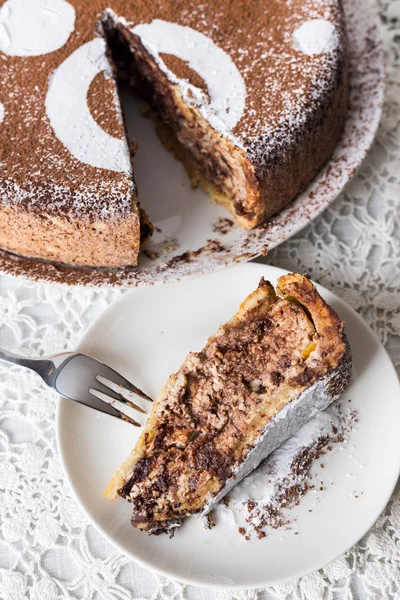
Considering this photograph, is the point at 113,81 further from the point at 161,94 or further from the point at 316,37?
the point at 316,37

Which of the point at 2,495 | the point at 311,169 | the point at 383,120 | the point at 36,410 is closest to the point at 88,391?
the point at 36,410

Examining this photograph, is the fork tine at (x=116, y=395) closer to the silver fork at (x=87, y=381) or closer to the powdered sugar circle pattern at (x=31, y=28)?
the silver fork at (x=87, y=381)

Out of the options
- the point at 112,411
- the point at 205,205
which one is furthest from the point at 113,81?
the point at 112,411

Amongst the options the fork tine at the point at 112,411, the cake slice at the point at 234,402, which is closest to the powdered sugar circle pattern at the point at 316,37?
the cake slice at the point at 234,402

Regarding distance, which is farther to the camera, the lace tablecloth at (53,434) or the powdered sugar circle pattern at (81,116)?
the powdered sugar circle pattern at (81,116)

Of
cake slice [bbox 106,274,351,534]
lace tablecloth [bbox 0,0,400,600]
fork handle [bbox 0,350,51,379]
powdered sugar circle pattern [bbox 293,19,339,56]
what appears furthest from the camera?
powdered sugar circle pattern [bbox 293,19,339,56]

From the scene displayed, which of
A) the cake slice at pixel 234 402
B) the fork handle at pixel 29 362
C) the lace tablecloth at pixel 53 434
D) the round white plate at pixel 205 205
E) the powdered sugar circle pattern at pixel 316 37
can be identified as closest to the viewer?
the cake slice at pixel 234 402

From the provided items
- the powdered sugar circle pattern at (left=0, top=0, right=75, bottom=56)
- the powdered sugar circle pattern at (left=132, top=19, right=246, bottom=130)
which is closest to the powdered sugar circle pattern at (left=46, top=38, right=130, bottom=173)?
the powdered sugar circle pattern at (left=0, top=0, right=75, bottom=56)

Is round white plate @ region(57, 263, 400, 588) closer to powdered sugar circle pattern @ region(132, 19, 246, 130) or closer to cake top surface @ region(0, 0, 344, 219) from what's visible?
cake top surface @ region(0, 0, 344, 219)
